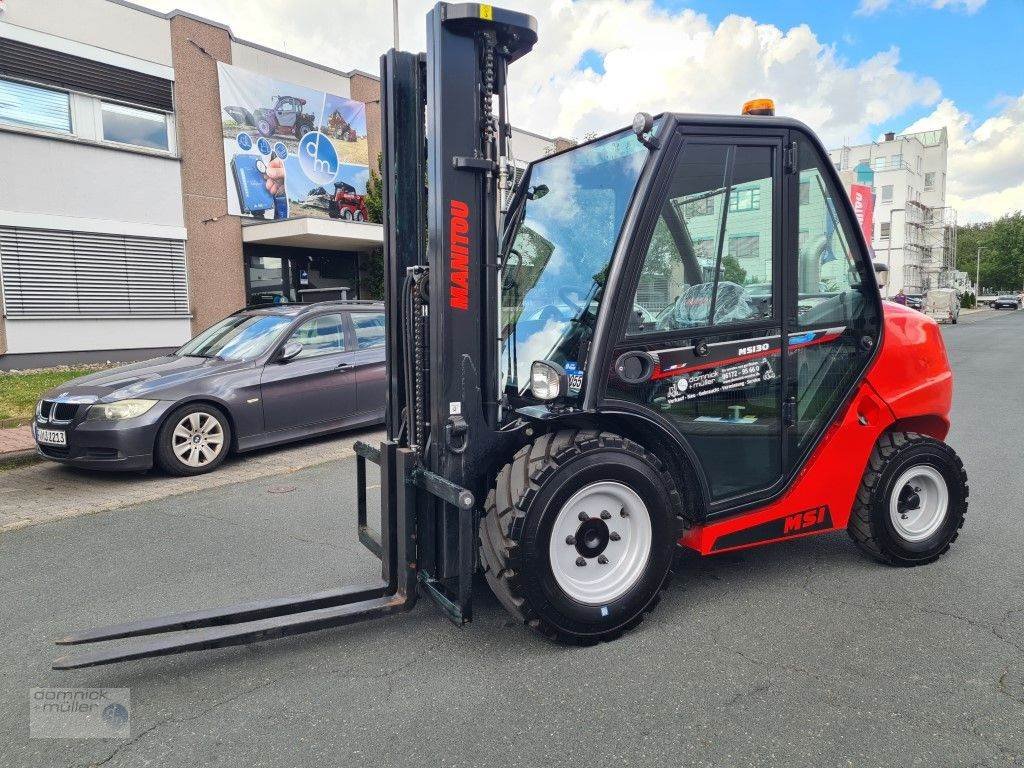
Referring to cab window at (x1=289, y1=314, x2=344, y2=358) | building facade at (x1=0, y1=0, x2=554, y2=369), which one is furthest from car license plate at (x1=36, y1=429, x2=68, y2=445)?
building facade at (x1=0, y1=0, x2=554, y2=369)

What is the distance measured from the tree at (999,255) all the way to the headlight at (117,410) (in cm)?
11007

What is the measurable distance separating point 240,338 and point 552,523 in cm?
601

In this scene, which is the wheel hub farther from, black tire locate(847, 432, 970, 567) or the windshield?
black tire locate(847, 432, 970, 567)

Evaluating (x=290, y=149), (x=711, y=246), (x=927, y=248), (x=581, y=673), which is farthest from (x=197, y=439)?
(x=927, y=248)

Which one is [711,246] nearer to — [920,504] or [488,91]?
[488,91]

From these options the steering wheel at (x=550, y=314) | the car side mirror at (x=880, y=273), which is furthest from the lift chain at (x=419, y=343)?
the car side mirror at (x=880, y=273)

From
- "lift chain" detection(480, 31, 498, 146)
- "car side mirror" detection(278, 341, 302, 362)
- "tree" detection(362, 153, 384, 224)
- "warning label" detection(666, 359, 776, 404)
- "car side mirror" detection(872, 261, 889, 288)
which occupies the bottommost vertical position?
"car side mirror" detection(278, 341, 302, 362)

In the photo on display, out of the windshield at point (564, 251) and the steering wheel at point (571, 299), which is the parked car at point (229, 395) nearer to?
the windshield at point (564, 251)

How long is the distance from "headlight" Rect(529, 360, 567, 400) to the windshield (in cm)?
20

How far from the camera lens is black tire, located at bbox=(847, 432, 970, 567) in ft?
12.5

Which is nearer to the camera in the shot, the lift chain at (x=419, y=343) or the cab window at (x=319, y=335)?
the lift chain at (x=419, y=343)

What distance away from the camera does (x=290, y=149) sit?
1880 cm

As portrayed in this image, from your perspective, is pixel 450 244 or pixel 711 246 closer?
pixel 450 244

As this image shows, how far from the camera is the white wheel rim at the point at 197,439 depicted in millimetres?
6711
